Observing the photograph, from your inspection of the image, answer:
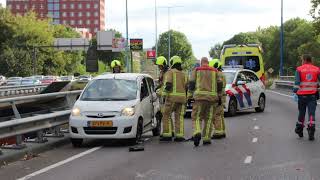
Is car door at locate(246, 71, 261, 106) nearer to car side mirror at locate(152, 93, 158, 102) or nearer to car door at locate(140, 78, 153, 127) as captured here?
car side mirror at locate(152, 93, 158, 102)

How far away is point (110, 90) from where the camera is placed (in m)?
12.9

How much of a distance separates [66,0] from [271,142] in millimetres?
189607

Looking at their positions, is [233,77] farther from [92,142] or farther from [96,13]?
[96,13]

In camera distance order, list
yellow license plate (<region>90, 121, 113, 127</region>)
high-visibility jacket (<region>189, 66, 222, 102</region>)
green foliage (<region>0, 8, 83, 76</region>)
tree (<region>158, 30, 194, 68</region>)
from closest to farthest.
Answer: yellow license plate (<region>90, 121, 113, 127</region>) < high-visibility jacket (<region>189, 66, 222, 102</region>) < green foliage (<region>0, 8, 83, 76</region>) < tree (<region>158, 30, 194, 68</region>)

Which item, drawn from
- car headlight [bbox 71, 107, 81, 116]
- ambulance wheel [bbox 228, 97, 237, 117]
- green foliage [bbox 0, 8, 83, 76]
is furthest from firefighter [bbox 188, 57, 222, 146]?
green foliage [bbox 0, 8, 83, 76]

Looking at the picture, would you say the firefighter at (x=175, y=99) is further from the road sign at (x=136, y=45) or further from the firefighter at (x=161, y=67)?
the road sign at (x=136, y=45)

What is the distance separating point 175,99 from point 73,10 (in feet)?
612

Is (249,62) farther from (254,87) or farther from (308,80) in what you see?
(308,80)

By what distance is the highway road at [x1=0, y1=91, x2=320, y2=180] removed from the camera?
873 centimetres

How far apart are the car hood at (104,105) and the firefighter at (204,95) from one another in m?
1.28

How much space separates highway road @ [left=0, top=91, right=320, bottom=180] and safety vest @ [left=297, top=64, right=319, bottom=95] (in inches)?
41.0

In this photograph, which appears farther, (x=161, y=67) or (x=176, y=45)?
(x=176, y=45)

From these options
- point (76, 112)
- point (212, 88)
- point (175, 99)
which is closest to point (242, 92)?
point (175, 99)

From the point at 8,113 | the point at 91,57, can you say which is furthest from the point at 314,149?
the point at 91,57
